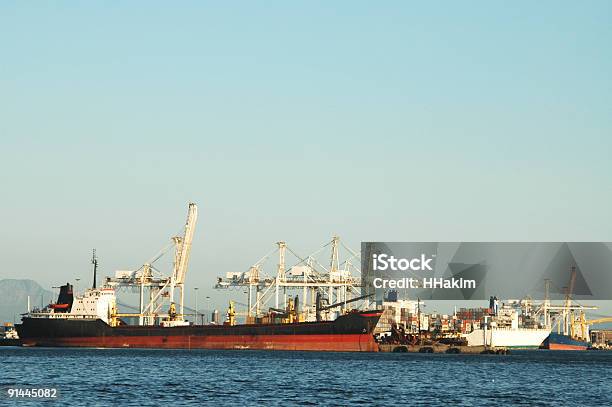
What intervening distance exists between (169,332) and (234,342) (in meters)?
9.43

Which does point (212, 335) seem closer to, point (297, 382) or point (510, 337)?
point (297, 382)

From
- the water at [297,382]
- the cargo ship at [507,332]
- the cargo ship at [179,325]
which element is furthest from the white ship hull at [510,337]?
the water at [297,382]

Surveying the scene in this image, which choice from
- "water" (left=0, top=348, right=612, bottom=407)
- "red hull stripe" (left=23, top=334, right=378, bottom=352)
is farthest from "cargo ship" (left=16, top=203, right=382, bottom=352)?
"water" (left=0, top=348, right=612, bottom=407)

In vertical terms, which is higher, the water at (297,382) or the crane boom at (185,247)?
the crane boom at (185,247)

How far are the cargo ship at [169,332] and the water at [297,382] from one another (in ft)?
78.1

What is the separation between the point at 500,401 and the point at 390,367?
33.5m

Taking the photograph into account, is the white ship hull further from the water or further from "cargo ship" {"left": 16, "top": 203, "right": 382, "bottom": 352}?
the water

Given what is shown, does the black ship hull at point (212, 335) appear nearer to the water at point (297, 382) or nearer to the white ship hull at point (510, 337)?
the water at point (297, 382)

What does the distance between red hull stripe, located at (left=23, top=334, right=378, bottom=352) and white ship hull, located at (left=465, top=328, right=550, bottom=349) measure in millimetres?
Result: 41507

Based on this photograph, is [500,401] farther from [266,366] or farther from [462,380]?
[266,366]

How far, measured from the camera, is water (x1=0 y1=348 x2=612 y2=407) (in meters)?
56.8

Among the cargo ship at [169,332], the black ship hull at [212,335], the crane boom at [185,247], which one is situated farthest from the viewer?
the crane boom at [185,247]

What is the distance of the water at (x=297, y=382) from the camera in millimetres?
56812

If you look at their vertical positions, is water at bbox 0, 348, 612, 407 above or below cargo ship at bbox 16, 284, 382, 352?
below
